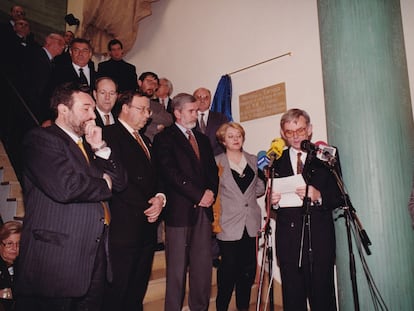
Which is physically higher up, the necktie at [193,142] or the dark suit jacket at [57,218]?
the necktie at [193,142]

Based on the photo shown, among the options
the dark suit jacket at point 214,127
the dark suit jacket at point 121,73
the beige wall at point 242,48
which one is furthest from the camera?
the dark suit jacket at point 121,73

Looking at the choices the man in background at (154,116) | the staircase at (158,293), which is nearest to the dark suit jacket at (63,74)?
the man in background at (154,116)

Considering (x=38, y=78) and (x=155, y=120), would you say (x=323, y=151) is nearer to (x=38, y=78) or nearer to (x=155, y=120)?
(x=155, y=120)

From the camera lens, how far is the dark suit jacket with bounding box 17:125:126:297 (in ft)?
5.62

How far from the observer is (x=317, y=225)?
240 cm

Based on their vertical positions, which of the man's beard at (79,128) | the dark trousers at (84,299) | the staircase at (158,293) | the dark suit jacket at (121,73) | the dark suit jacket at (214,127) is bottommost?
the staircase at (158,293)

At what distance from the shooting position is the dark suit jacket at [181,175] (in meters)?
2.71

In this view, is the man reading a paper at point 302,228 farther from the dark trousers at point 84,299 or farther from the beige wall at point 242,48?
the beige wall at point 242,48

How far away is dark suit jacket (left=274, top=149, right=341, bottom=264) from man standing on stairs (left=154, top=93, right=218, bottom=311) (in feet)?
1.95

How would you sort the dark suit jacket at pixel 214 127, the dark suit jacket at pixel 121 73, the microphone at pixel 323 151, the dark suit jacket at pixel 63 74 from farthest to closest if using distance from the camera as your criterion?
the dark suit jacket at pixel 121 73 → the dark suit jacket at pixel 214 127 → the dark suit jacket at pixel 63 74 → the microphone at pixel 323 151

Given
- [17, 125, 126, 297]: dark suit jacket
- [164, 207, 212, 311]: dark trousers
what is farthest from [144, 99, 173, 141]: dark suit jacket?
[17, 125, 126, 297]: dark suit jacket

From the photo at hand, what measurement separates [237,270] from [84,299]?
134 cm

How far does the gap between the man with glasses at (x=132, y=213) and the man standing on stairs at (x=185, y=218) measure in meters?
0.15

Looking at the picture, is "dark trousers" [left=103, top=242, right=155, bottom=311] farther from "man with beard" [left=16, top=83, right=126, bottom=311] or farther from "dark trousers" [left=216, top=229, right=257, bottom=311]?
"dark trousers" [left=216, top=229, right=257, bottom=311]
